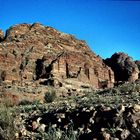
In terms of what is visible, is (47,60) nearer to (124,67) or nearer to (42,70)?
(42,70)

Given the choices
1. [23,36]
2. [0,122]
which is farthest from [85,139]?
[23,36]

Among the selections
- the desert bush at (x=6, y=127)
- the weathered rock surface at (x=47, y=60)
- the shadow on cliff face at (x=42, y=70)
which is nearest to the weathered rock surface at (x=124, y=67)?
the weathered rock surface at (x=47, y=60)

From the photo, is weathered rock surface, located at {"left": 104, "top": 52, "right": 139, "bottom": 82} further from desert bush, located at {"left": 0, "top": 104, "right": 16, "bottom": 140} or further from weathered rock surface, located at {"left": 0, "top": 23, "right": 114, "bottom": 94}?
desert bush, located at {"left": 0, "top": 104, "right": 16, "bottom": 140}

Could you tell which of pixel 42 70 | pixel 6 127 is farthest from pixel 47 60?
pixel 6 127

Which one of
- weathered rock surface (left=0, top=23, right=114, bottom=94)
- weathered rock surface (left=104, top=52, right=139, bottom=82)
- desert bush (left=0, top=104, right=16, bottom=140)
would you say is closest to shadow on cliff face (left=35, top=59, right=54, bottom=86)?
weathered rock surface (left=0, top=23, right=114, bottom=94)

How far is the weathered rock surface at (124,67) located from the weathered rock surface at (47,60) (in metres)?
8.62

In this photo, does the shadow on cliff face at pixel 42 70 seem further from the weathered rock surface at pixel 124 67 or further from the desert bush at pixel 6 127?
the desert bush at pixel 6 127

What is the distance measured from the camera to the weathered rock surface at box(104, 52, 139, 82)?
85.1 m

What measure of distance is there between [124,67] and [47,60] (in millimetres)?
26172

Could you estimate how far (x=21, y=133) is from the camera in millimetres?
12469

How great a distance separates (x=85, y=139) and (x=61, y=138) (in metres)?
0.70

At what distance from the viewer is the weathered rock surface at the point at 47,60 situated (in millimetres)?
61447

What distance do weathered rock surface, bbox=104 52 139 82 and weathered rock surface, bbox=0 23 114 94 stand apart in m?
8.62

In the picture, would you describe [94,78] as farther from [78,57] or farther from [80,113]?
[80,113]
